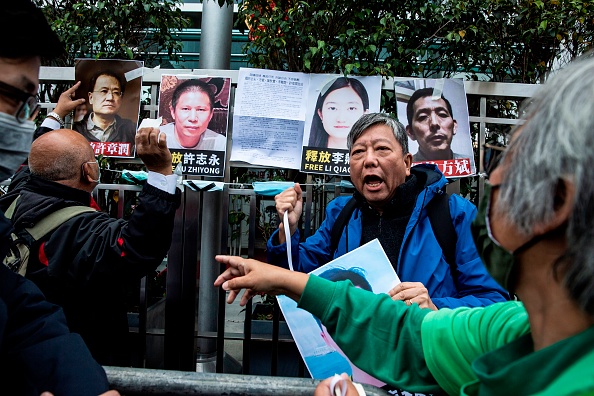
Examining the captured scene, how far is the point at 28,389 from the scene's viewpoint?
1.39m

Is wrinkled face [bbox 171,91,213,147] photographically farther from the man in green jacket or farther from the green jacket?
the man in green jacket

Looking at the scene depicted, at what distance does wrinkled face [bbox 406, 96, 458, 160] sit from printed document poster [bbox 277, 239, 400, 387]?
5.31ft

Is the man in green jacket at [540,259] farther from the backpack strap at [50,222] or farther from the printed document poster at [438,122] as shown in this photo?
the printed document poster at [438,122]

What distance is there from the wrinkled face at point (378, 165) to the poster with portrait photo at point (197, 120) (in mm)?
1330

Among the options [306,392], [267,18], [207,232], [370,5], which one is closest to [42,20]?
[306,392]

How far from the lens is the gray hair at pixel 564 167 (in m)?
0.89

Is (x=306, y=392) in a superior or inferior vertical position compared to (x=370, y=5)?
inferior

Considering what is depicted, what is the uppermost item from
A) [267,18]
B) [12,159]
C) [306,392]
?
[267,18]

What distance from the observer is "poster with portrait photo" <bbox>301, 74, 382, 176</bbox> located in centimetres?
359

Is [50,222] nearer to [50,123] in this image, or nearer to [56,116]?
[50,123]

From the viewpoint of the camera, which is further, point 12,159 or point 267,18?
point 267,18

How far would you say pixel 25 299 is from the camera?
61.4 inches

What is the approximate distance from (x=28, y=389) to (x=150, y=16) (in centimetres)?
430

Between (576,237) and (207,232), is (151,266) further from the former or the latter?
(576,237)
